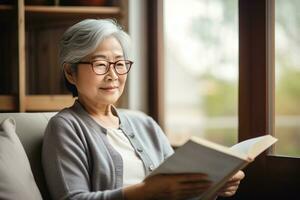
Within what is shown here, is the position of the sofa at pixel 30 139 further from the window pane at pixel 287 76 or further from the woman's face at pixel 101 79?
the window pane at pixel 287 76

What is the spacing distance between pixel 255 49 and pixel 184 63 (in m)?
0.58

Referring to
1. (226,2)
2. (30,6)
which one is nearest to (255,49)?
(226,2)

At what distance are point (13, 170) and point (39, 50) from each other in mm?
1438

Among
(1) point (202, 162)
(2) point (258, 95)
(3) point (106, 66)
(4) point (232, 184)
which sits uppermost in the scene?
(3) point (106, 66)

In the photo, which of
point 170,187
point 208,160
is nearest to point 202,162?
point 208,160

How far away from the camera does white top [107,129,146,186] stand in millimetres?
1579

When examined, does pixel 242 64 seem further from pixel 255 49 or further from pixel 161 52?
pixel 161 52

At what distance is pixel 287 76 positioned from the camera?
184 centimetres

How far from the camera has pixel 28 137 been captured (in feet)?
5.32

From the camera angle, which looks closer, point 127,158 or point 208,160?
point 208,160

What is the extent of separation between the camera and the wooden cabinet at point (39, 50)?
2.46 m

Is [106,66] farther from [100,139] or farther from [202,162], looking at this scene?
[202,162]

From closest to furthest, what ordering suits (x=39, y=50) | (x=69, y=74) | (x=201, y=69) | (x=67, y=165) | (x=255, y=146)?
(x=255, y=146), (x=67, y=165), (x=69, y=74), (x=201, y=69), (x=39, y=50)

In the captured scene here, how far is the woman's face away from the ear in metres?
0.02
